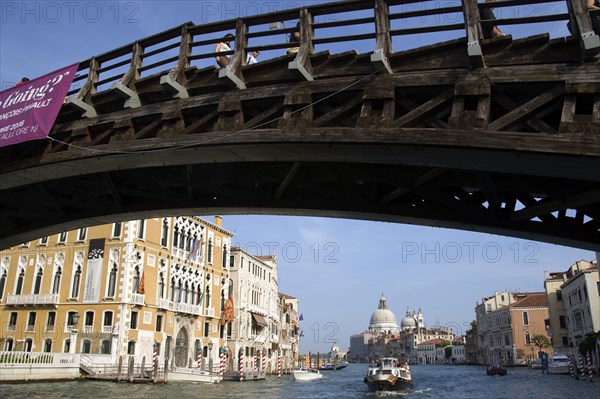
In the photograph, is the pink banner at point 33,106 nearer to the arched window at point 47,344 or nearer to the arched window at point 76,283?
the arched window at point 76,283

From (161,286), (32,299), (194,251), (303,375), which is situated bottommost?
(303,375)

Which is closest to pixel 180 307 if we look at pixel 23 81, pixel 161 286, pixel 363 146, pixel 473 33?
pixel 161 286

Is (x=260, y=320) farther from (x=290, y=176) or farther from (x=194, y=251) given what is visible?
(x=290, y=176)

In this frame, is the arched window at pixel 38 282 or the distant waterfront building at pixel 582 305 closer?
the arched window at pixel 38 282

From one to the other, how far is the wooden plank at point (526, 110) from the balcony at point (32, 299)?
38.6 metres

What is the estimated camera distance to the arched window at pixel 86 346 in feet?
117

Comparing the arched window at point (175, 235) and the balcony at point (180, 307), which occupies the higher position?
the arched window at point (175, 235)

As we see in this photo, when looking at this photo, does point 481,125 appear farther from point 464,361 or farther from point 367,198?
point 464,361

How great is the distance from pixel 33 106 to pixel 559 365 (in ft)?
183

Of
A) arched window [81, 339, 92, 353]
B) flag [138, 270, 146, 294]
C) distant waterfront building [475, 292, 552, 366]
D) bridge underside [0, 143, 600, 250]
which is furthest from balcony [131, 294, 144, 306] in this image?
distant waterfront building [475, 292, 552, 366]

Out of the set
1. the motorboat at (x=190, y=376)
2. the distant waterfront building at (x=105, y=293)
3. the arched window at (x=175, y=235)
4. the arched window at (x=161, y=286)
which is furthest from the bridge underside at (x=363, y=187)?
the arched window at (x=175, y=235)

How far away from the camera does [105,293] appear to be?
36.7 meters

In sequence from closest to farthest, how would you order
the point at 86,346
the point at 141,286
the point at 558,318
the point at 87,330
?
the point at 86,346 → the point at 87,330 → the point at 141,286 → the point at 558,318

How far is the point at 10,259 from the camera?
4097cm
